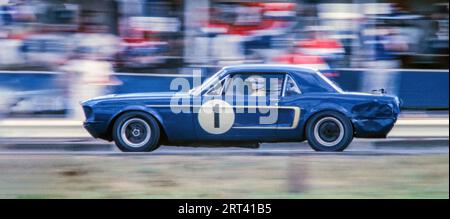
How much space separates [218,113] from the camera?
6.97m

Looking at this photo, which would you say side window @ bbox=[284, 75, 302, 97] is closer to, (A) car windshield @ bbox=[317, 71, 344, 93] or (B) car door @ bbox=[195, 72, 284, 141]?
(B) car door @ bbox=[195, 72, 284, 141]

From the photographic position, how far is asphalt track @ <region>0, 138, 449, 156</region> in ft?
22.9

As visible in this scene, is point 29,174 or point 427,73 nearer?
point 29,174

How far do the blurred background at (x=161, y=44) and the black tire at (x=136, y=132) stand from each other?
273 millimetres

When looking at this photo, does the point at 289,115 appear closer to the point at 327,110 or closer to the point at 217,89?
the point at 327,110

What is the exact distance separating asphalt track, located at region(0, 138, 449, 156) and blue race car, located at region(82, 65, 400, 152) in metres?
0.06

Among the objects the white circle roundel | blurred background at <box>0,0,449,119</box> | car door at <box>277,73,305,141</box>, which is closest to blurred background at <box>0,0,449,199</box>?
blurred background at <box>0,0,449,119</box>

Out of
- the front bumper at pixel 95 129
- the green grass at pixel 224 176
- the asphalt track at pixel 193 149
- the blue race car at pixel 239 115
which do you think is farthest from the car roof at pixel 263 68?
the front bumper at pixel 95 129

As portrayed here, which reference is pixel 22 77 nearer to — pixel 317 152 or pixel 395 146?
pixel 317 152

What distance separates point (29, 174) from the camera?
21.3 feet

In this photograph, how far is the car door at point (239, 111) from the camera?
6941 mm

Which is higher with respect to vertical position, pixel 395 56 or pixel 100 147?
pixel 395 56
